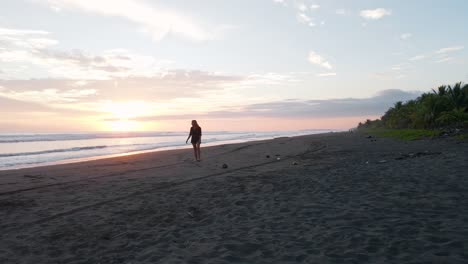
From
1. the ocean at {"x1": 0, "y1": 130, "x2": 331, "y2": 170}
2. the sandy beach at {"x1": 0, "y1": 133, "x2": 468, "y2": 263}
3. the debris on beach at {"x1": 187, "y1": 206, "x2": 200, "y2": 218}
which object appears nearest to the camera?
the sandy beach at {"x1": 0, "y1": 133, "x2": 468, "y2": 263}

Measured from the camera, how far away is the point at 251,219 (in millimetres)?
7090

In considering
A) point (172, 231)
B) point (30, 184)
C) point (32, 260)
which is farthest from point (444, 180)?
point (30, 184)

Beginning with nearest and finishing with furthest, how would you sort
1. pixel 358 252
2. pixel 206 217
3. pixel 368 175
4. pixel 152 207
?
pixel 358 252 < pixel 206 217 < pixel 152 207 < pixel 368 175

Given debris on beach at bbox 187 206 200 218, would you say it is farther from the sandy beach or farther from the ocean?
the ocean

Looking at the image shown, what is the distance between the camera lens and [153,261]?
518 cm

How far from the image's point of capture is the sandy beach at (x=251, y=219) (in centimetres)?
521

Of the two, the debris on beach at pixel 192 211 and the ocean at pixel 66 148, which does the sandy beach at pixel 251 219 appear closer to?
the debris on beach at pixel 192 211

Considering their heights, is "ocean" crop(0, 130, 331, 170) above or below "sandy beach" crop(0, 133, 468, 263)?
above

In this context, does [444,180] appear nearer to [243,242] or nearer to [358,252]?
[358,252]

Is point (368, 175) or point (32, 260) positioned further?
point (368, 175)

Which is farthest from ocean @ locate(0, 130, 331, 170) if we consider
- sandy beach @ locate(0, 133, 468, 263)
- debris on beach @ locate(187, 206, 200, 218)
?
debris on beach @ locate(187, 206, 200, 218)

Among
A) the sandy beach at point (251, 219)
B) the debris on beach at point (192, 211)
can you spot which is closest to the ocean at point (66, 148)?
the sandy beach at point (251, 219)

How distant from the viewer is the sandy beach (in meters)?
5.21

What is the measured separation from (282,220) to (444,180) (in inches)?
215
